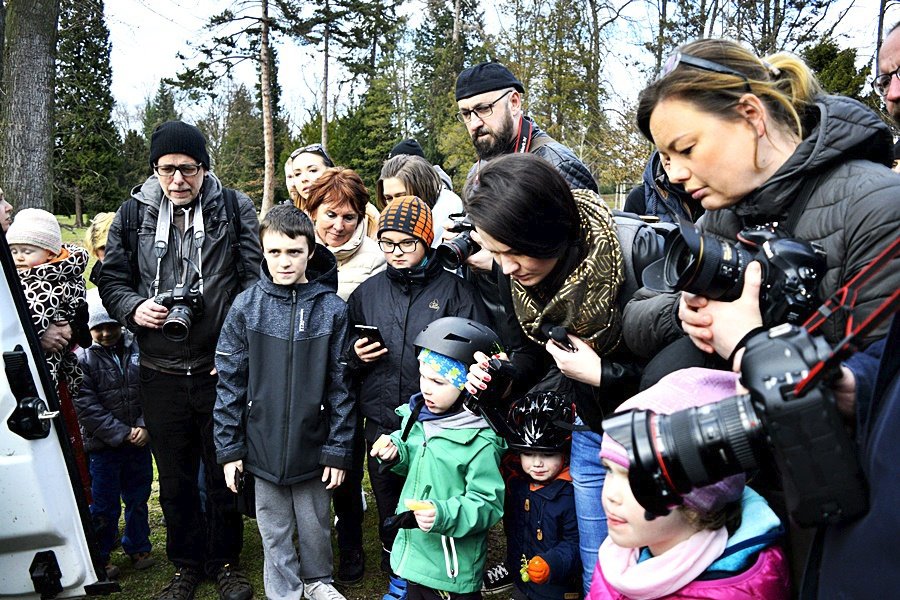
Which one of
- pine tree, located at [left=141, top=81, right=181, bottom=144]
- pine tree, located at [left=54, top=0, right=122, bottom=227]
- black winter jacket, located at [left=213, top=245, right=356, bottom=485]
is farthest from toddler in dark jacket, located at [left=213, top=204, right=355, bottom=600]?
pine tree, located at [left=141, top=81, right=181, bottom=144]

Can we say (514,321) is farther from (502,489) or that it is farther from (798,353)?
(798,353)

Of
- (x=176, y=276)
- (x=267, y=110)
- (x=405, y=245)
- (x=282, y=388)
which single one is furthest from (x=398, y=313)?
(x=267, y=110)

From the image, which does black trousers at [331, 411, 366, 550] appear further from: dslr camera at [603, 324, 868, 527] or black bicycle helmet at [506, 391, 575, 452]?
dslr camera at [603, 324, 868, 527]

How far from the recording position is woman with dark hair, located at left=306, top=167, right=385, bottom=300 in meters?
4.10

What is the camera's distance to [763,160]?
1674mm

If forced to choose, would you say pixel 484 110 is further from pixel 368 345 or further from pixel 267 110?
pixel 267 110

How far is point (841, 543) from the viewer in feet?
3.58

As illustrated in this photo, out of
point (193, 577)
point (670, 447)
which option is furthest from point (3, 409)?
point (670, 447)

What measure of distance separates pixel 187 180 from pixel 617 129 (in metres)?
13.5

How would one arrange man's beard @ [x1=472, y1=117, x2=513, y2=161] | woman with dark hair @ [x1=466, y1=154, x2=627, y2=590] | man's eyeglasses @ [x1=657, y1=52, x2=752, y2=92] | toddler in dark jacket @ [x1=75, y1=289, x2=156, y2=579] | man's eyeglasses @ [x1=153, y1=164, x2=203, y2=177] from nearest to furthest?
man's eyeglasses @ [x1=657, y1=52, x2=752, y2=92] → woman with dark hair @ [x1=466, y1=154, x2=627, y2=590] → man's eyeglasses @ [x1=153, y1=164, x2=203, y2=177] → man's beard @ [x1=472, y1=117, x2=513, y2=161] → toddler in dark jacket @ [x1=75, y1=289, x2=156, y2=579]

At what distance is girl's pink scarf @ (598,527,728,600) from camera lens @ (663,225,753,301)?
0.57m

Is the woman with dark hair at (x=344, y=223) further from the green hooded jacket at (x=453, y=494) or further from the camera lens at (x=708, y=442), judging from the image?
the camera lens at (x=708, y=442)

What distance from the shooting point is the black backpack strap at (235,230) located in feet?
11.8

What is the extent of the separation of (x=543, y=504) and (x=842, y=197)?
1855 mm
